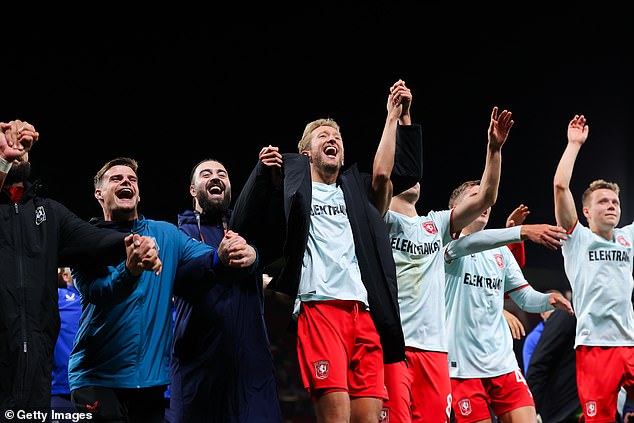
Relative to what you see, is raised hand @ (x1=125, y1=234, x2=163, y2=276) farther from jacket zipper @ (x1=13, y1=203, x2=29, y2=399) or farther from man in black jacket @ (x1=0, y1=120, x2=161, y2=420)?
jacket zipper @ (x1=13, y1=203, x2=29, y2=399)

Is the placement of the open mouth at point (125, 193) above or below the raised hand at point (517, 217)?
above

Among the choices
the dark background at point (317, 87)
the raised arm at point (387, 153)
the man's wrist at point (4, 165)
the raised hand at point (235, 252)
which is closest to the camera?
the man's wrist at point (4, 165)

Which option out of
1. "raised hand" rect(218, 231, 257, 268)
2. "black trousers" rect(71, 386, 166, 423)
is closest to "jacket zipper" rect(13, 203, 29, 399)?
"black trousers" rect(71, 386, 166, 423)

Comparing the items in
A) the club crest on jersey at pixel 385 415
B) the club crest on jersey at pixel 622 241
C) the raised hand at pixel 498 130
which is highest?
the raised hand at pixel 498 130

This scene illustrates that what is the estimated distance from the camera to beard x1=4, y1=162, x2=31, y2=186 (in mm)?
3490

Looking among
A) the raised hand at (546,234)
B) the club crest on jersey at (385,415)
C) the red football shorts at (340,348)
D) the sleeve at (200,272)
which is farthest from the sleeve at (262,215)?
the raised hand at (546,234)

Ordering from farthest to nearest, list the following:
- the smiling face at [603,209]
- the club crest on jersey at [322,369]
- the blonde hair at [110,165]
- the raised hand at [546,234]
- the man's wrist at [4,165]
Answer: the smiling face at [603,209] → the raised hand at [546,234] → the blonde hair at [110,165] → the club crest on jersey at [322,369] → the man's wrist at [4,165]

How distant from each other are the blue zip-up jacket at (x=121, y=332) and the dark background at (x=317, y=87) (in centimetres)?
662

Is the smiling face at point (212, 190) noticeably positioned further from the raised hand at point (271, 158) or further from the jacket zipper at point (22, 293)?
the jacket zipper at point (22, 293)

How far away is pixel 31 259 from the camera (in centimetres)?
332

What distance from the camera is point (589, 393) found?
608cm

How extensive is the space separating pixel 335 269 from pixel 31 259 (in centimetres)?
167

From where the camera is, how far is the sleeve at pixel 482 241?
525cm

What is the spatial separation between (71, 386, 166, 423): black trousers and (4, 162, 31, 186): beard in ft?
3.56
